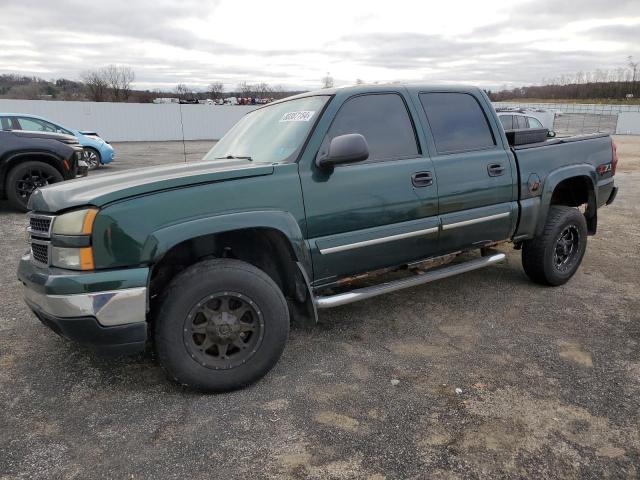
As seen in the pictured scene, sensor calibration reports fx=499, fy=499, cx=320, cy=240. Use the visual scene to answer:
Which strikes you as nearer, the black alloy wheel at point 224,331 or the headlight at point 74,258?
the headlight at point 74,258

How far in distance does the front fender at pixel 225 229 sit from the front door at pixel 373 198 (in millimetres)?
109

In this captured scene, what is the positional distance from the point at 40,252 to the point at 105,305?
0.66 metres

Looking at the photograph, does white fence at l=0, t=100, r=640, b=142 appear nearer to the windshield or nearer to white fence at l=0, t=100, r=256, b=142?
white fence at l=0, t=100, r=256, b=142

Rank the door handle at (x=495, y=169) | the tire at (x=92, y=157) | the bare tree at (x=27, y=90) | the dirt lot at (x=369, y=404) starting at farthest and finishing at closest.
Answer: the bare tree at (x=27, y=90)
the tire at (x=92, y=157)
the door handle at (x=495, y=169)
the dirt lot at (x=369, y=404)

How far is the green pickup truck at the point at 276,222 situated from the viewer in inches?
105

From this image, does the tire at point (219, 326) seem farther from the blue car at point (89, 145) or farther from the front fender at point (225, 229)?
the blue car at point (89, 145)

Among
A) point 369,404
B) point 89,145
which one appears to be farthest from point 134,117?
point 369,404

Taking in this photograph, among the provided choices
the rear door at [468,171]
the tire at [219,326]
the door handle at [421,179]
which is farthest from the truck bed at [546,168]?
the tire at [219,326]

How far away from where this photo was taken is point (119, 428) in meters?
2.70

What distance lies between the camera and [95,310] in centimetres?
261

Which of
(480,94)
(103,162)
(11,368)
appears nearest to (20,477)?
(11,368)

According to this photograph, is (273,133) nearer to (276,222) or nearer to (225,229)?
(276,222)

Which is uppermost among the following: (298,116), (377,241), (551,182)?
(298,116)

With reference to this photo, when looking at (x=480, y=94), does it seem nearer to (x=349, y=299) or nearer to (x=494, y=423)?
(x=349, y=299)
